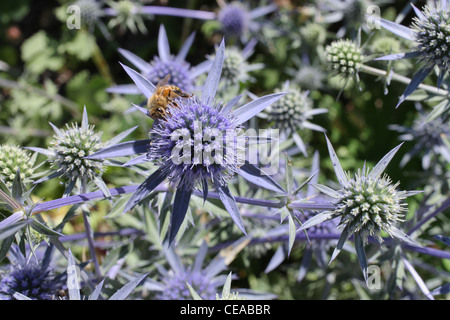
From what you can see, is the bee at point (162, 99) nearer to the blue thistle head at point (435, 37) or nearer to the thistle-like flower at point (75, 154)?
the thistle-like flower at point (75, 154)

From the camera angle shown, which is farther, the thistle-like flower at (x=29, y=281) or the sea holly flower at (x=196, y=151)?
the thistle-like flower at (x=29, y=281)

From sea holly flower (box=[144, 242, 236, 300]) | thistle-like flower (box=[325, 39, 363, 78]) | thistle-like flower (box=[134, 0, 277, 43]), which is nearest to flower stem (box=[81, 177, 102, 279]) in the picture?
sea holly flower (box=[144, 242, 236, 300])

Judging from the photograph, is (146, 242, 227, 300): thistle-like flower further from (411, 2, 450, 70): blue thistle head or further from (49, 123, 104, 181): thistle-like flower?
(411, 2, 450, 70): blue thistle head

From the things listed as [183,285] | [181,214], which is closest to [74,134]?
[181,214]

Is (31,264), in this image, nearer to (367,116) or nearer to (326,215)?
(326,215)

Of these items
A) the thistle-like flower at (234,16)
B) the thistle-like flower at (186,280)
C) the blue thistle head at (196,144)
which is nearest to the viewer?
the blue thistle head at (196,144)

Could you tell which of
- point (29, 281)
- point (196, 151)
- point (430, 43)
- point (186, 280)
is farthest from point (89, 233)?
point (430, 43)

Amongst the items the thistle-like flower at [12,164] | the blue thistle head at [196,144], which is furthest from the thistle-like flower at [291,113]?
the thistle-like flower at [12,164]
